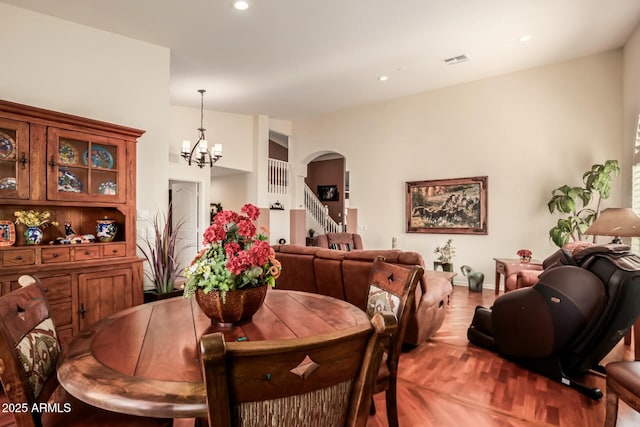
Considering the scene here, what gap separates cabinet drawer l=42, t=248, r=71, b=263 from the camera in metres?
2.76

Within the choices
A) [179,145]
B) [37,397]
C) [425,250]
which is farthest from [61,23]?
[425,250]

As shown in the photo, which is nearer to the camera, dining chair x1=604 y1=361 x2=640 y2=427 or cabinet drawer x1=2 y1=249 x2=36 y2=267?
dining chair x1=604 y1=361 x2=640 y2=427

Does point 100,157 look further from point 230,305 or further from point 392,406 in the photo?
point 392,406

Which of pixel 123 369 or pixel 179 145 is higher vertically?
pixel 179 145

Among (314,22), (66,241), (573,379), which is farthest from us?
(314,22)

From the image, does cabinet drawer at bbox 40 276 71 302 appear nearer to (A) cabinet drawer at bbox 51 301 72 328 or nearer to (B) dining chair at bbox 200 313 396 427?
(A) cabinet drawer at bbox 51 301 72 328

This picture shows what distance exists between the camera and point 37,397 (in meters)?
1.10

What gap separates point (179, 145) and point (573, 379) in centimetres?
680

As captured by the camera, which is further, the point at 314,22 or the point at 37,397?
the point at 314,22

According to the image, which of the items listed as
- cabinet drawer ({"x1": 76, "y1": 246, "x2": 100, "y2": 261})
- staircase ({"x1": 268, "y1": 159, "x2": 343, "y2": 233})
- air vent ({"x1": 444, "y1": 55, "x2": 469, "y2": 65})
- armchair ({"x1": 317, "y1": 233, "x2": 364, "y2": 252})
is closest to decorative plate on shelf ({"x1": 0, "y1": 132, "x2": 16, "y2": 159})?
cabinet drawer ({"x1": 76, "y1": 246, "x2": 100, "y2": 261})

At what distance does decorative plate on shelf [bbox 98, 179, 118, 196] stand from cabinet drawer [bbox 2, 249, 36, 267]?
73 cm

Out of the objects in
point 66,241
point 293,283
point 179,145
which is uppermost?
point 179,145

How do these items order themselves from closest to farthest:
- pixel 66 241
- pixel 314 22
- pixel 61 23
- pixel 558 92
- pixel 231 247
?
pixel 231 247
pixel 66 241
pixel 61 23
pixel 314 22
pixel 558 92

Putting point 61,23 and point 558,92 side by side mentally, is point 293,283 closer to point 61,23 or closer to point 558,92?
point 61,23
